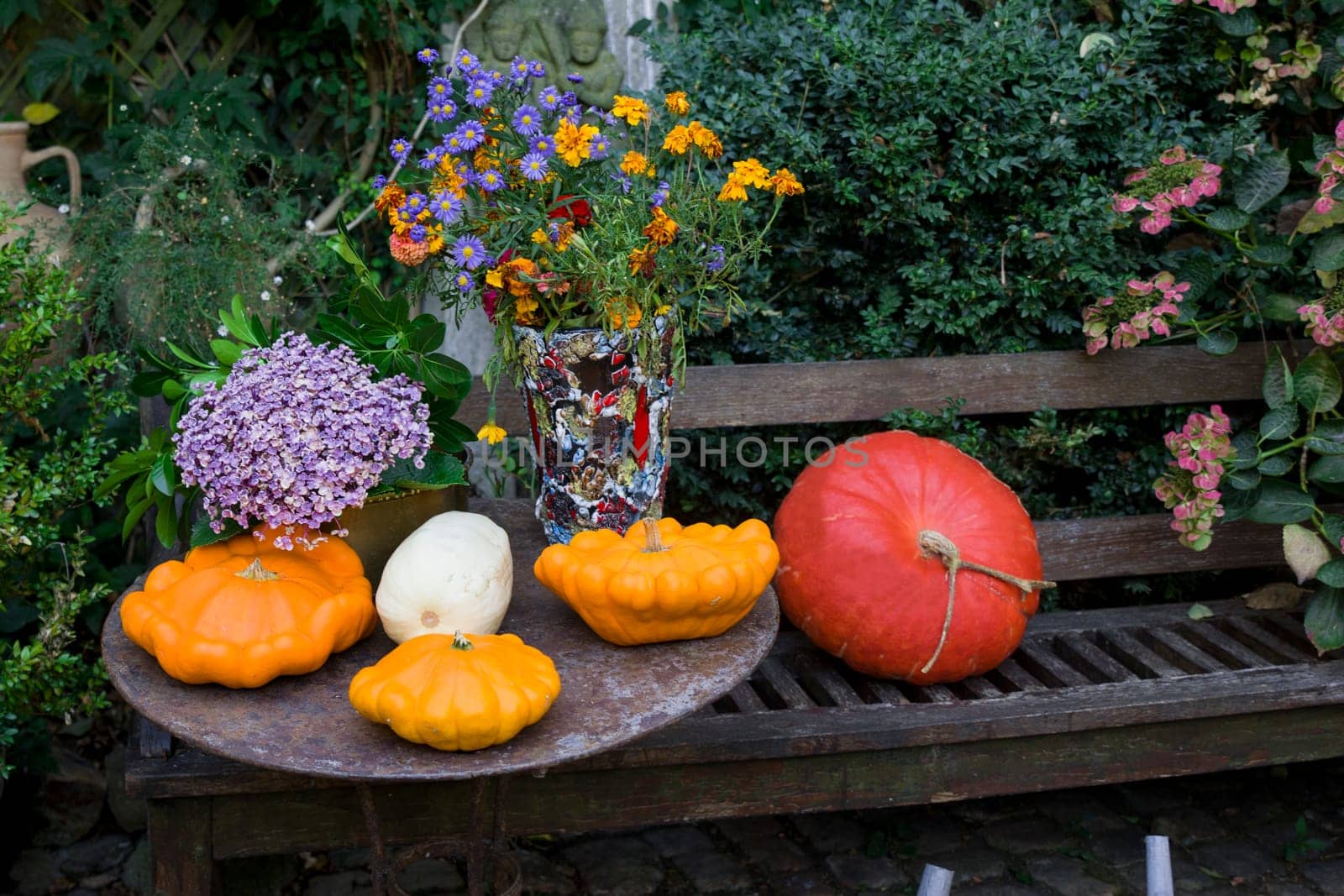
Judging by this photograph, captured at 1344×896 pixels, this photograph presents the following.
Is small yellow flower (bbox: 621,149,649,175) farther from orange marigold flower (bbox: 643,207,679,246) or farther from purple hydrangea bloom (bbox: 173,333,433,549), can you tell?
purple hydrangea bloom (bbox: 173,333,433,549)

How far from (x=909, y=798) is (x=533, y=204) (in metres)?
1.30

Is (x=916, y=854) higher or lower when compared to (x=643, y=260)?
lower

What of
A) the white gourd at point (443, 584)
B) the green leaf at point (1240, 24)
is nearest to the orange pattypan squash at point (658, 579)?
the white gourd at point (443, 584)

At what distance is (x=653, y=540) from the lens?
5.62ft

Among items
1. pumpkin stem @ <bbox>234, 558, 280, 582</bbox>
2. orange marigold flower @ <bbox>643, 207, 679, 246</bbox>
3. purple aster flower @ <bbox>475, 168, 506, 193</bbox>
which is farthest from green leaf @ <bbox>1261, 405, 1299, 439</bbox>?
pumpkin stem @ <bbox>234, 558, 280, 582</bbox>

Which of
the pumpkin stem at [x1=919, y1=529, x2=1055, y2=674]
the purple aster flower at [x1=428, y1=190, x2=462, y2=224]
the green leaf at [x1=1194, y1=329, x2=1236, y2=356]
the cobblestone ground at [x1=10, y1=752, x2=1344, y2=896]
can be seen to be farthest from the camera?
the green leaf at [x1=1194, y1=329, x2=1236, y2=356]

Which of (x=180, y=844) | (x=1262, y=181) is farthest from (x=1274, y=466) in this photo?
(x=180, y=844)

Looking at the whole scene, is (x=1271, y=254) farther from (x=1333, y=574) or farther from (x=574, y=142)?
(x=574, y=142)

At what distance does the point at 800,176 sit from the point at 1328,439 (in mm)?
1289

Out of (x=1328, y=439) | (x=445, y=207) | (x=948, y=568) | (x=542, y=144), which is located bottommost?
(x=948, y=568)

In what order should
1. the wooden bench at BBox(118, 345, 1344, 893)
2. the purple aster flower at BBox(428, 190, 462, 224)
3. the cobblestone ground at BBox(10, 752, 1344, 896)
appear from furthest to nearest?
the cobblestone ground at BBox(10, 752, 1344, 896), the wooden bench at BBox(118, 345, 1344, 893), the purple aster flower at BBox(428, 190, 462, 224)

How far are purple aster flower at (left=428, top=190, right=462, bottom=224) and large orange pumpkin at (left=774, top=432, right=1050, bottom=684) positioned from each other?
3.31 ft

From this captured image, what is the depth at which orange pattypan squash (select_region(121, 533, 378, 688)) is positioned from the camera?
4.93 feet

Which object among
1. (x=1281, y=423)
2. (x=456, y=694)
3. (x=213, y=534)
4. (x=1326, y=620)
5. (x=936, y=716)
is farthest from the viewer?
(x=1281, y=423)
